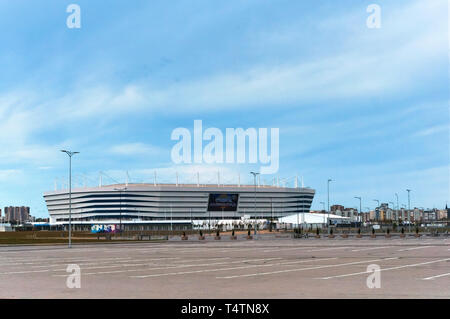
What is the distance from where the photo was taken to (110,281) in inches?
713

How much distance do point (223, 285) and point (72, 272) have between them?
8797 millimetres
